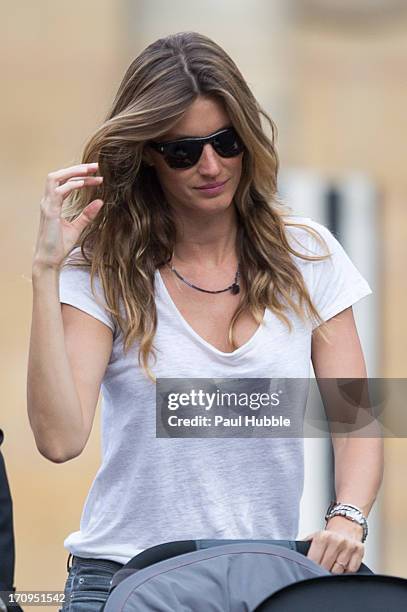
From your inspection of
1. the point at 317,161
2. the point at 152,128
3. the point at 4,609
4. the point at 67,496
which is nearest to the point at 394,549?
the point at 67,496

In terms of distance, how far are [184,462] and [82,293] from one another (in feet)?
1.14

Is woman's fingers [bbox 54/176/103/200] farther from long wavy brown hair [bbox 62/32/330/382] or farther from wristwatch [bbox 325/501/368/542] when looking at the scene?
wristwatch [bbox 325/501/368/542]

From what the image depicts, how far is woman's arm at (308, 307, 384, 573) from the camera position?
204 centimetres

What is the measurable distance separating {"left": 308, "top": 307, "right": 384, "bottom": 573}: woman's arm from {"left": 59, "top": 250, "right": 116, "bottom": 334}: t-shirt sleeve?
382 millimetres

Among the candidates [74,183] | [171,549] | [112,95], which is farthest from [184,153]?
[112,95]

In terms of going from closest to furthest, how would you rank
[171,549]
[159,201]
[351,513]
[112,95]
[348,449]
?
[171,549] < [351,513] < [348,449] < [159,201] < [112,95]

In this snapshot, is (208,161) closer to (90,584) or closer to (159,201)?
(159,201)

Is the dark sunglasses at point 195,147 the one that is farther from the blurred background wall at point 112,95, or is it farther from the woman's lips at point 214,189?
the blurred background wall at point 112,95

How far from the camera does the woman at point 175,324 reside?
2023 mm

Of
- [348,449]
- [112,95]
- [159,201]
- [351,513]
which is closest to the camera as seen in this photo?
[351,513]

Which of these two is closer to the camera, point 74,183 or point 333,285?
point 74,183

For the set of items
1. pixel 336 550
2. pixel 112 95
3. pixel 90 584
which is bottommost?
pixel 90 584

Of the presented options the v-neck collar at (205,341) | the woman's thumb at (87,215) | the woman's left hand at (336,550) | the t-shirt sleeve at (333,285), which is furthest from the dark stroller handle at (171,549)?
the woman's thumb at (87,215)

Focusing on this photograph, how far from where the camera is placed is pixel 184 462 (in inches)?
79.9
